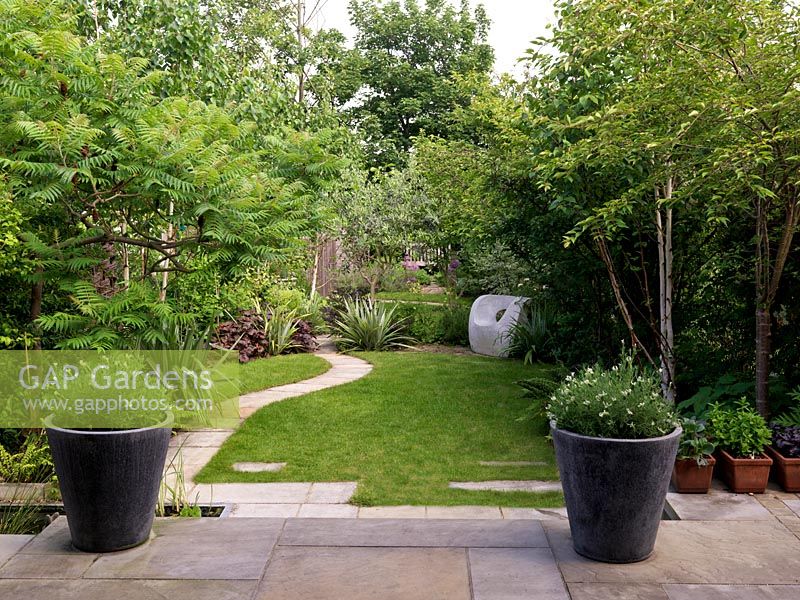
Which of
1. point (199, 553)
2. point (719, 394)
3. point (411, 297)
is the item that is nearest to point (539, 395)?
point (719, 394)

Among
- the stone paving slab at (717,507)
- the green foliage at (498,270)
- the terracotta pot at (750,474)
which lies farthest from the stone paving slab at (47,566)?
the green foliage at (498,270)

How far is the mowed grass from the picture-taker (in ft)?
17.1

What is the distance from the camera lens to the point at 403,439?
6.38 m

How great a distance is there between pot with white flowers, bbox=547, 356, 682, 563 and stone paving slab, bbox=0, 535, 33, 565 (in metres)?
2.80

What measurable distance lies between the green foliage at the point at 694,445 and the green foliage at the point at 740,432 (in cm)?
10

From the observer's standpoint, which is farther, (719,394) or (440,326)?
(440,326)

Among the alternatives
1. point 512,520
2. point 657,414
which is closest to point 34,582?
point 512,520

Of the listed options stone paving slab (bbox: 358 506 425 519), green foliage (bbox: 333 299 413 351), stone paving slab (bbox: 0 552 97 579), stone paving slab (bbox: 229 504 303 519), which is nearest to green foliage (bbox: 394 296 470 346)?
green foliage (bbox: 333 299 413 351)

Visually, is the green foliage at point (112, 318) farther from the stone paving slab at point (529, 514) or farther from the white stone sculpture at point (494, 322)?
the white stone sculpture at point (494, 322)

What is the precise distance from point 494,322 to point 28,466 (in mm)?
7057

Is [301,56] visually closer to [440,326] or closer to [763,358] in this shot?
[440,326]

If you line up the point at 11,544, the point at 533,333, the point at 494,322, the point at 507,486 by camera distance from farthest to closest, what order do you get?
the point at 494,322 → the point at 533,333 → the point at 507,486 → the point at 11,544

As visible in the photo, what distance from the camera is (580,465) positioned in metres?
3.58

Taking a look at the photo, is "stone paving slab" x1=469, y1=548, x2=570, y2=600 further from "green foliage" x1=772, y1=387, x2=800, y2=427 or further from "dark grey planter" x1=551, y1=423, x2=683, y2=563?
"green foliage" x1=772, y1=387, x2=800, y2=427
